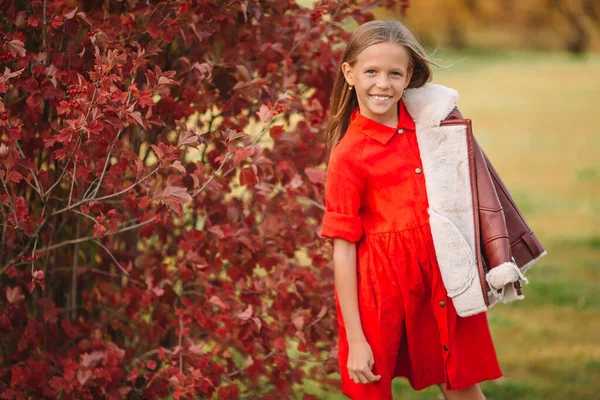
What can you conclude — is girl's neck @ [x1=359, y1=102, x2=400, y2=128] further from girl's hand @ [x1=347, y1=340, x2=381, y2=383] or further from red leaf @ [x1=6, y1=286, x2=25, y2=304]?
red leaf @ [x1=6, y1=286, x2=25, y2=304]

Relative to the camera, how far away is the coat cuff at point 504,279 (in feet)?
7.28

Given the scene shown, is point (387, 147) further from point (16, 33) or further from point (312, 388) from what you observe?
point (312, 388)

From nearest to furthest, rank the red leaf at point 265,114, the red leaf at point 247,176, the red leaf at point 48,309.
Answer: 1. the red leaf at point 265,114
2. the red leaf at point 247,176
3. the red leaf at point 48,309

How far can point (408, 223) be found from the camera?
2371 millimetres

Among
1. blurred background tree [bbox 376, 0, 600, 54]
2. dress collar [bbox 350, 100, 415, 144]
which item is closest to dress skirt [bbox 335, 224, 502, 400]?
dress collar [bbox 350, 100, 415, 144]

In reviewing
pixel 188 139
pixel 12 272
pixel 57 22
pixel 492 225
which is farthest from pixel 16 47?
pixel 492 225

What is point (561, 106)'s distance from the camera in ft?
43.6

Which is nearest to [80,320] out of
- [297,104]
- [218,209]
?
[218,209]

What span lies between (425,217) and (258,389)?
1237mm

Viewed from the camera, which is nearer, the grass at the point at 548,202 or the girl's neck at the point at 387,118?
the girl's neck at the point at 387,118

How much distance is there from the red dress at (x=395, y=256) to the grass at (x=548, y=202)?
3.54 feet

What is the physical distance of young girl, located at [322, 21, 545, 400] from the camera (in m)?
2.32

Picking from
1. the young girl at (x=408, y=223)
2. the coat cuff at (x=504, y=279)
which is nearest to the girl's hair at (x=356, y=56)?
the young girl at (x=408, y=223)

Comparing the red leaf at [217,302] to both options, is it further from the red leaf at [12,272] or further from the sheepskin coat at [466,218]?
the sheepskin coat at [466,218]
